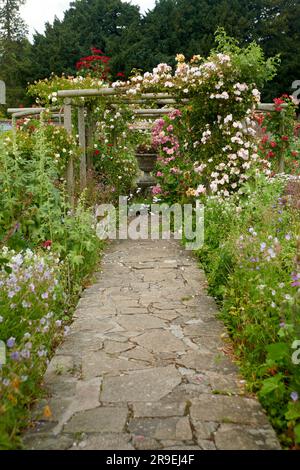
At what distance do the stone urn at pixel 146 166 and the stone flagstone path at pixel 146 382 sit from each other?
6597mm

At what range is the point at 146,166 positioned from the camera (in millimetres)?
11602

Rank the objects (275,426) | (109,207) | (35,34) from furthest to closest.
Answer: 1. (35,34)
2. (109,207)
3. (275,426)

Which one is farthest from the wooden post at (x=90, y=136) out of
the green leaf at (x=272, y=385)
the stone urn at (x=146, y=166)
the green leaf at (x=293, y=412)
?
the green leaf at (x=293, y=412)

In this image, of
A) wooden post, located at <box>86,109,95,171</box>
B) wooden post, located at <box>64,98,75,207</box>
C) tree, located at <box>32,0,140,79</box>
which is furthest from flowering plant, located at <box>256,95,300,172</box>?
tree, located at <box>32,0,140,79</box>

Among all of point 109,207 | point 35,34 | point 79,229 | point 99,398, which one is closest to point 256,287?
point 99,398

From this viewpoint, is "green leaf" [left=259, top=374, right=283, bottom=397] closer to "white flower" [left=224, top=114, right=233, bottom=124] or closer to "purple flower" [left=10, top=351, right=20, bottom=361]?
"purple flower" [left=10, top=351, right=20, bottom=361]

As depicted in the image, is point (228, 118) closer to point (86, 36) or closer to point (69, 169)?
point (69, 169)

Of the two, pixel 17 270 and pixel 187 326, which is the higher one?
pixel 17 270

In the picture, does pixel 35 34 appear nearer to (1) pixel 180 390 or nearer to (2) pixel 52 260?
(2) pixel 52 260

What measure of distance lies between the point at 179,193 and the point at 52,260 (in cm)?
462

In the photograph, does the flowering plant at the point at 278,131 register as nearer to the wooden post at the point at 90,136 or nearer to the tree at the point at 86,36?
the wooden post at the point at 90,136

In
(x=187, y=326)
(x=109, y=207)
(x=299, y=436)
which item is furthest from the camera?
(x=109, y=207)

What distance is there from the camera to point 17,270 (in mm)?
3754

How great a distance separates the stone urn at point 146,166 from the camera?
11484mm
